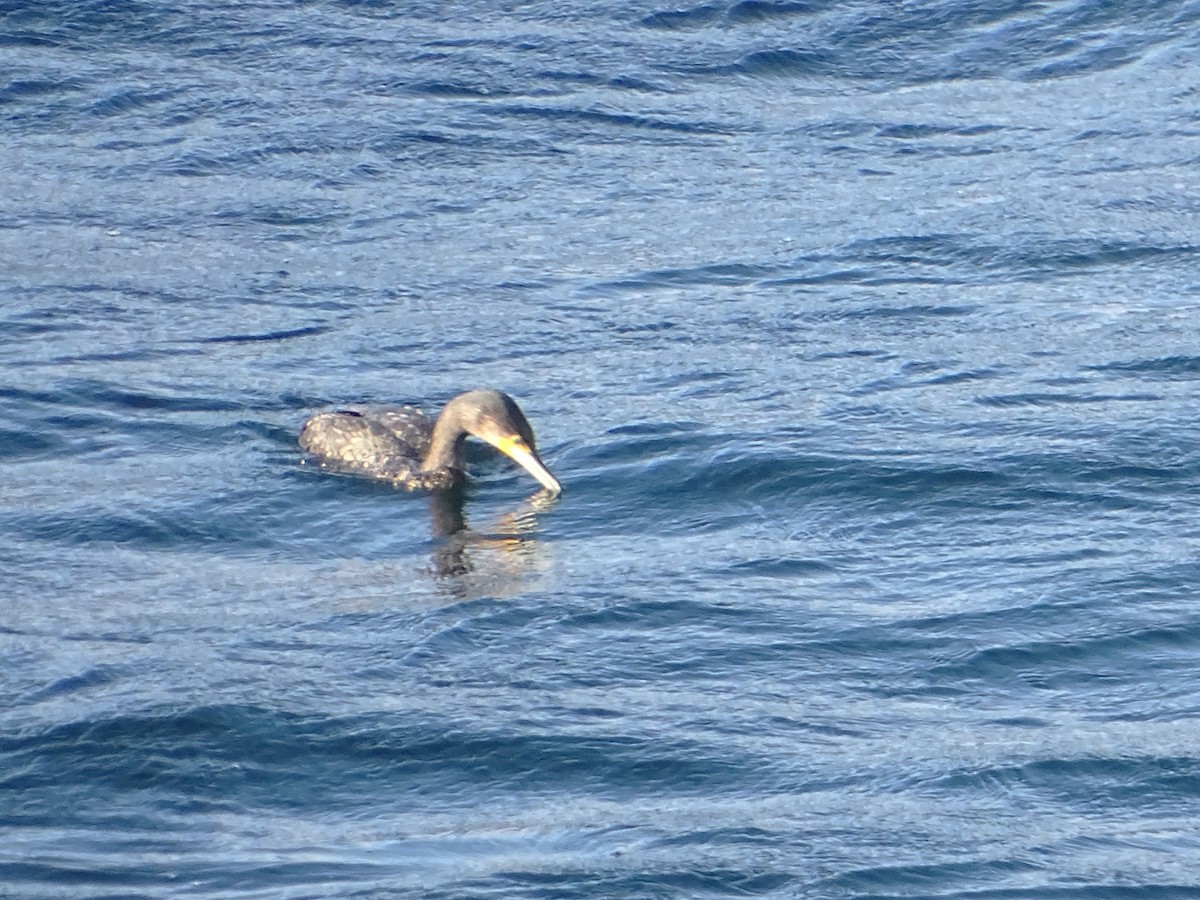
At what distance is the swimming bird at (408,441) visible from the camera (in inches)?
396

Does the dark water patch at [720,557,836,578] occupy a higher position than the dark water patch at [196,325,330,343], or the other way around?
the dark water patch at [196,325,330,343]

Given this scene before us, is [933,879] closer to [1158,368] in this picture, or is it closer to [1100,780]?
[1100,780]

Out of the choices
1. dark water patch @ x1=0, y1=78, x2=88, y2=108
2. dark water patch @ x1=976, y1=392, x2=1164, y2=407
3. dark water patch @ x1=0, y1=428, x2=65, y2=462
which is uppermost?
dark water patch @ x1=0, y1=78, x2=88, y2=108

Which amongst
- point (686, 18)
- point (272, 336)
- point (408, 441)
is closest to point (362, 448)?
point (408, 441)

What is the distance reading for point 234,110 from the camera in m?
15.7

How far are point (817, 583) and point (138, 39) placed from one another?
9885mm

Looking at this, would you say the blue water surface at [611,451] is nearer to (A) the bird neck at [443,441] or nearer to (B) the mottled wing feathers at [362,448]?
(B) the mottled wing feathers at [362,448]

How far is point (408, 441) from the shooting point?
404 inches

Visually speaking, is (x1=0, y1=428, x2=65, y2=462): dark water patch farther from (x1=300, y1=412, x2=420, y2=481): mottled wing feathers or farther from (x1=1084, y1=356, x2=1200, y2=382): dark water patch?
(x1=1084, y1=356, x2=1200, y2=382): dark water patch

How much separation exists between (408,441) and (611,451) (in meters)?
1.00

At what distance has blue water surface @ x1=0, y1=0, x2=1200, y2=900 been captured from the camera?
693 centimetres

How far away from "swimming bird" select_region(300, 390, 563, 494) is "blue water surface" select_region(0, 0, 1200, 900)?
136mm

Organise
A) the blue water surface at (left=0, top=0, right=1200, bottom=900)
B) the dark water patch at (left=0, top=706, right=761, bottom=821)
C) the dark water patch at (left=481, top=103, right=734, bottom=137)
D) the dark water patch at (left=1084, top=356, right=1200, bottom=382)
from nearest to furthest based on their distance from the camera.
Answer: the blue water surface at (left=0, top=0, right=1200, bottom=900), the dark water patch at (left=0, top=706, right=761, bottom=821), the dark water patch at (left=1084, top=356, right=1200, bottom=382), the dark water patch at (left=481, top=103, right=734, bottom=137)

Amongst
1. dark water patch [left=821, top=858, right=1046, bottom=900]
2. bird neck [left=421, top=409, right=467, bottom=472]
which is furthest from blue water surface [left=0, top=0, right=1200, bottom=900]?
bird neck [left=421, top=409, right=467, bottom=472]
